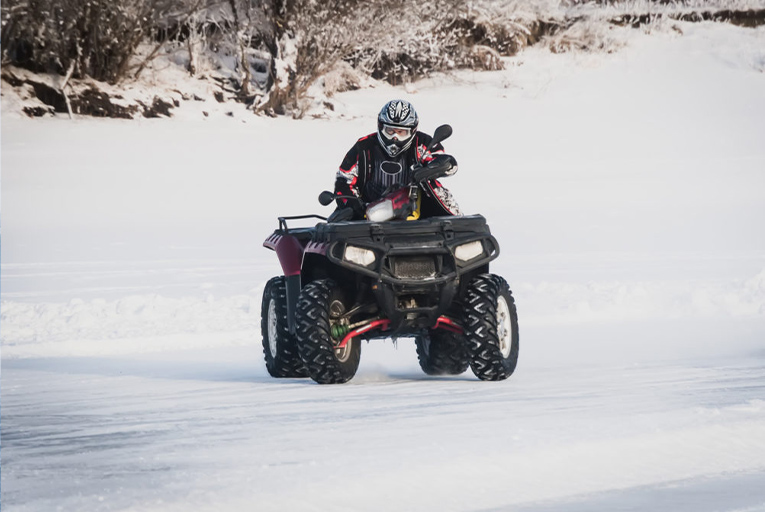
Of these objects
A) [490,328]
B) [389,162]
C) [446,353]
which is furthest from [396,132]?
[446,353]

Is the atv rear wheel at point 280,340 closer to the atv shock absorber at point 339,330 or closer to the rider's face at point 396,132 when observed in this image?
the atv shock absorber at point 339,330

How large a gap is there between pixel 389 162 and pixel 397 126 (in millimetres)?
274

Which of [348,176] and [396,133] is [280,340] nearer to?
[348,176]

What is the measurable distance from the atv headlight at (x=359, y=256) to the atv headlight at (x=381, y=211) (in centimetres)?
51

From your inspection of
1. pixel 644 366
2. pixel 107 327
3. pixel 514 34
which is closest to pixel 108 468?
pixel 644 366

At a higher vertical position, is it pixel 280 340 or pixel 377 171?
pixel 377 171

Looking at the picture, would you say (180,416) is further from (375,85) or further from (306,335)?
(375,85)

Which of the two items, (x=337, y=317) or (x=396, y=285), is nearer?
(x=396, y=285)

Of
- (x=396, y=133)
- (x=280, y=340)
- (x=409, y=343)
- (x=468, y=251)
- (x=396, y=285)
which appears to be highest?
(x=396, y=133)

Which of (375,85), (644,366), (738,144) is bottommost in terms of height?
(644,366)

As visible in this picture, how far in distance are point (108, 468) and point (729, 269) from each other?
14.0m

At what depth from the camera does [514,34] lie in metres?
34.0

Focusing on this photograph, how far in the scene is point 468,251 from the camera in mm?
8055

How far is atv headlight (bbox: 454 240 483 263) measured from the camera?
7996 millimetres
